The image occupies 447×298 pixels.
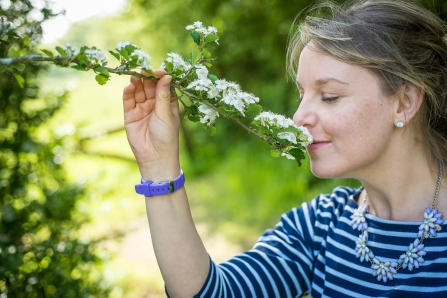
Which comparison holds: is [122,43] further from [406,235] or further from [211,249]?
[211,249]

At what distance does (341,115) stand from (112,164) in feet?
24.5

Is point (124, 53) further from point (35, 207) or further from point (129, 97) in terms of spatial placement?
point (35, 207)

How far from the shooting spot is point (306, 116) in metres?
1.74

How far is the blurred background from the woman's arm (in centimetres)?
26

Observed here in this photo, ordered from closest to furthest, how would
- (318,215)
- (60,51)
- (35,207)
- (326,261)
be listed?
1. (60,51)
2. (326,261)
3. (318,215)
4. (35,207)

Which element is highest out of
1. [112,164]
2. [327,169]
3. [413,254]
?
[112,164]

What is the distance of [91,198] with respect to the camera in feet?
10.3

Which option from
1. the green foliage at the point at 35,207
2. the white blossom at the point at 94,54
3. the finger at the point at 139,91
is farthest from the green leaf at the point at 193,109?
the green foliage at the point at 35,207

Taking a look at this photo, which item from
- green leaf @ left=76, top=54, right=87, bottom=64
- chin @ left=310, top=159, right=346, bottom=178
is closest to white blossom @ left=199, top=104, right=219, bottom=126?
green leaf @ left=76, top=54, right=87, bottom=64

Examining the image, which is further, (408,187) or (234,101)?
(408,187)

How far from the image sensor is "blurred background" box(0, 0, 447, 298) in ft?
7.75

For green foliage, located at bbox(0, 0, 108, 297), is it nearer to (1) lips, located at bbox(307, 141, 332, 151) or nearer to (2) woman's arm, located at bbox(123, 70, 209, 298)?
(2) woman's arm, located at bbox(123, 70, 209, 298)

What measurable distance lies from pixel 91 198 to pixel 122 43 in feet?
6.60

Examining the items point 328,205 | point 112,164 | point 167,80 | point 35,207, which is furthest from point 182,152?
point 167,80
